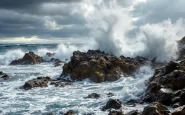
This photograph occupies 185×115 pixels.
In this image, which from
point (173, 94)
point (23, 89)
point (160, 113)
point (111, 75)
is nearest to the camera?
point (160, 113)

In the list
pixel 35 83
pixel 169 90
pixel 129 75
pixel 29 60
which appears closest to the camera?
pixel 169 90

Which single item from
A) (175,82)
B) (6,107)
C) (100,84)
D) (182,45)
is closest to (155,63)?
(182,45)

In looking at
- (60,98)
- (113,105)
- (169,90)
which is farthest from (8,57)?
(169,90)

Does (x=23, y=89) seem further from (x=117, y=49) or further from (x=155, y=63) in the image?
(x=117, y=49)

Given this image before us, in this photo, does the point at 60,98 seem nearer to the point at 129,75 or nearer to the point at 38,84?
the point at 38,84

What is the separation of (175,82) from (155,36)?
1592cm

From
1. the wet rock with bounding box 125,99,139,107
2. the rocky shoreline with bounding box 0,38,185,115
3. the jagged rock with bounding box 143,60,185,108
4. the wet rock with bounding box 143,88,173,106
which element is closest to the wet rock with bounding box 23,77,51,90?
the rocky shoreline with bounding box 0,38,185,115

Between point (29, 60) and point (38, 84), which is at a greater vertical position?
point (29, 60)

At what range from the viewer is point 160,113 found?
25.0 feet

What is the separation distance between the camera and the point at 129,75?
764 inches

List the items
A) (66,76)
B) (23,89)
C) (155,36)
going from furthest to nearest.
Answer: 1. (155,36)
2. (66,76)
3. (23,89)

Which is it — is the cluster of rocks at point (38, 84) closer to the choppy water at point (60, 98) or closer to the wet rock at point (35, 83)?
the wet rock at point (35, 83)

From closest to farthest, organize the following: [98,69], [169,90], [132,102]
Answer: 1. [169,90]
2. [132,102]
3. [98,69]

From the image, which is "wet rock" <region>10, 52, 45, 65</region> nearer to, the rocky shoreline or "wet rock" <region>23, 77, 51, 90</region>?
the rocky shoreline
